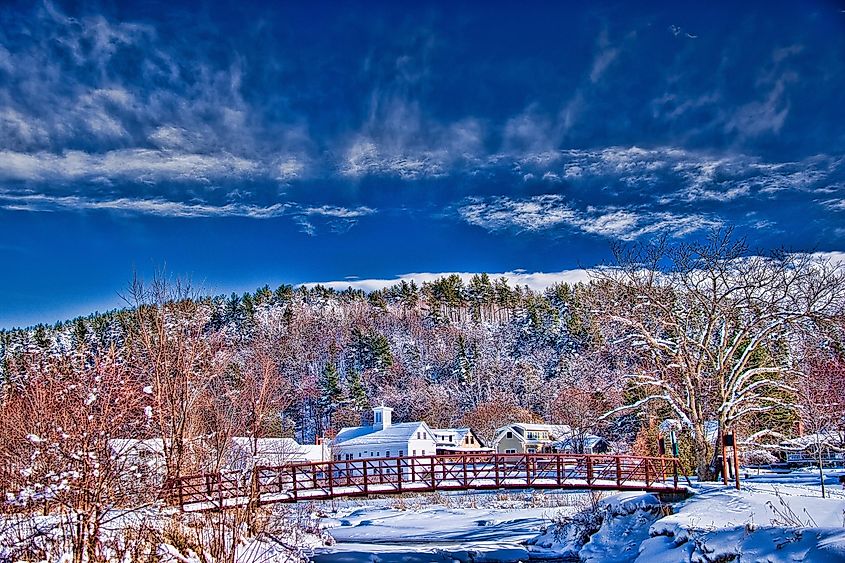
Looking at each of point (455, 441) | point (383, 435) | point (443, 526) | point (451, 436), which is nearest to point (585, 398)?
point (455, 441)

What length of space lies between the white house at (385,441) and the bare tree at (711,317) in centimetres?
3225

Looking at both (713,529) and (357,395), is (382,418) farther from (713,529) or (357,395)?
(713,529)

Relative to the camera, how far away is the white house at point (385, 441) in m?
58.7

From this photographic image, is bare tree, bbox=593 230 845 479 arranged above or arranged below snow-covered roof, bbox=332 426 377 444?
above

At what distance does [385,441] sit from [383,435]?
1.10 meters

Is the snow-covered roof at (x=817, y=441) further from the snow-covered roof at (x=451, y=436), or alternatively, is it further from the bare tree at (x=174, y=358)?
the snow-covered roof at (x=451, y=436)

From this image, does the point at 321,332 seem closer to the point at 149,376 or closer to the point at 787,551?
the point at 149,376

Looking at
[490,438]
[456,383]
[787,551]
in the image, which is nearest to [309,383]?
[456,383]

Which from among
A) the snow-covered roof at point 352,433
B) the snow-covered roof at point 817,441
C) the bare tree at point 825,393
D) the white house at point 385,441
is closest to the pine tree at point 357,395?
the snow-covered roof at point 352,433

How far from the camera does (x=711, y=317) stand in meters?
27.7

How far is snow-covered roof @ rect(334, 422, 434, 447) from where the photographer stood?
59.1 meters

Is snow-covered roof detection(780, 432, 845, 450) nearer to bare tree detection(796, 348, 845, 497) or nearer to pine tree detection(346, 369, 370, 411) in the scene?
bare tree detection(796, 348, 845, 497)

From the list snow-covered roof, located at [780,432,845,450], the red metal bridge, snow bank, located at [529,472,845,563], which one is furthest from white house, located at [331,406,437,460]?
snow-covered roof, located at [780,432,845,450]

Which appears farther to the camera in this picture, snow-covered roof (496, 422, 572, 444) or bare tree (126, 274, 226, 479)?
snow-covered roof (496, 422, 572, 444)
